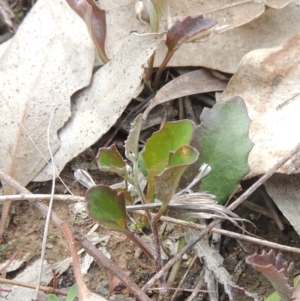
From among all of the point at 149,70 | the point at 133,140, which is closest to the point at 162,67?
the point at 149,70

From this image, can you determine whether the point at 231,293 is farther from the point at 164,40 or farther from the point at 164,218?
the point at 164,40

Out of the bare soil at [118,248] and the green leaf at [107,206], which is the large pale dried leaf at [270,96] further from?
the green leaf at [107,206]

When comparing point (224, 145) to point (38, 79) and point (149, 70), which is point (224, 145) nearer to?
point (149, 70)

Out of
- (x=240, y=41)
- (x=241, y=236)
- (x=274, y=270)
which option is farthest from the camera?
(x=240, y=41)

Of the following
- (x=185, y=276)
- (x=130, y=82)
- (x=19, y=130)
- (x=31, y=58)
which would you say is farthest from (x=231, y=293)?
(x=31, y=58)

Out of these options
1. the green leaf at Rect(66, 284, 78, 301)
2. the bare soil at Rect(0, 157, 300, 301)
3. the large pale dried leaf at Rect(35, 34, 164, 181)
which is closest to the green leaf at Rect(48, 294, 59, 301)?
the green leaf at Rect(66, 284, 78, 301)
